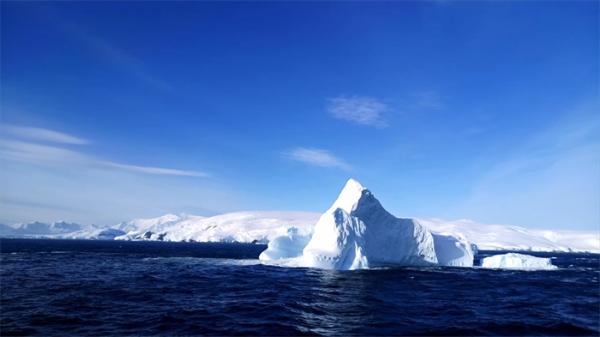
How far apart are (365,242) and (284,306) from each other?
84.5 ft

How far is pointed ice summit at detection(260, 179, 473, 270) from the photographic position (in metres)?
A: 42.0

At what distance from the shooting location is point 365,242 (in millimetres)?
46062

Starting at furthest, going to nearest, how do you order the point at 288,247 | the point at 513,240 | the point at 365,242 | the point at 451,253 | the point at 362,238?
1. the point at 513,240
2. the point at 451,253
3. the point at 288,247
4. the point at 365,242
5. the point at 362,238

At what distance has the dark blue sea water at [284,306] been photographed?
17.0m

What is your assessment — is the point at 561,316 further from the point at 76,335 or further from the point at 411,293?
the point at 76,335

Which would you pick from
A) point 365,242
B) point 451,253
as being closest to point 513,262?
point 451,253

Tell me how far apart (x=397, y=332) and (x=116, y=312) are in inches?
539

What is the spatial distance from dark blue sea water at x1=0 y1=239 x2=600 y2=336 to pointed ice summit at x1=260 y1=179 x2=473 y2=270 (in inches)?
296

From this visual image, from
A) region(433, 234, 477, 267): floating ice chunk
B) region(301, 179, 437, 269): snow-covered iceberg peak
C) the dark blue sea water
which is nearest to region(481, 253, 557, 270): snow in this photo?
region(433, 234, 477, 267): floating ice chunk

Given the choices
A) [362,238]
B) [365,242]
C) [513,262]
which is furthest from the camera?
[513,262]

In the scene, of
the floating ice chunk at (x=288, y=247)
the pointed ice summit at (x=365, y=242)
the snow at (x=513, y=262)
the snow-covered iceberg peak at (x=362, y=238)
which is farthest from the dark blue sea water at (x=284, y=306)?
the snow at (x=513, y=262)

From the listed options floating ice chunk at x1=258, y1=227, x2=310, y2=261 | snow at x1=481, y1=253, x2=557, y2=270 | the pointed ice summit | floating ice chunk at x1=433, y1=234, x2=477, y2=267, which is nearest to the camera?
the pointed ice summit

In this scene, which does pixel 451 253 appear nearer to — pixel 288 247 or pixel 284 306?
pixel 288 247

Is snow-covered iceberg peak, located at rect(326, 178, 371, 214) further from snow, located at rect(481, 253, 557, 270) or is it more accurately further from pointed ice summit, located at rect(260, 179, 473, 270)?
snow, located at rect(481, 253, 557, 270)
